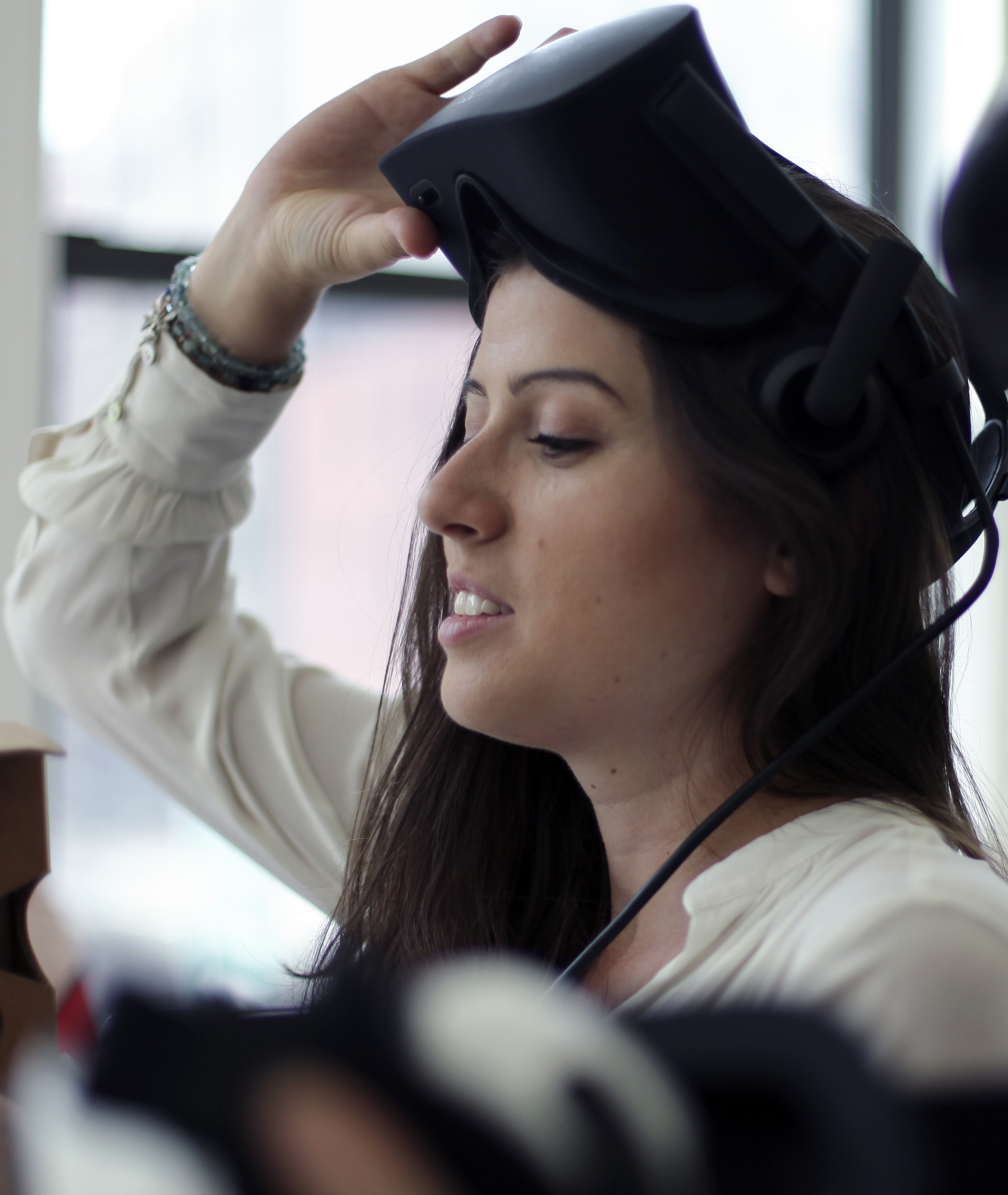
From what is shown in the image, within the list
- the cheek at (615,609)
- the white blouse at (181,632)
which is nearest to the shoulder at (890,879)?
the cheek at (615,609)

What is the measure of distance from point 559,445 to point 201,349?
51cm

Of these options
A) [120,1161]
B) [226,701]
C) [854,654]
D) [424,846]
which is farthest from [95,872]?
[120,1161]

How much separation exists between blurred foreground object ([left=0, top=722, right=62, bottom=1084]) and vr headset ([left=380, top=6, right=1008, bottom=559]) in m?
0.44

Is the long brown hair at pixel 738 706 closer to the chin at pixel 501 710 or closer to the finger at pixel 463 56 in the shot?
the chin at pixel 501 710

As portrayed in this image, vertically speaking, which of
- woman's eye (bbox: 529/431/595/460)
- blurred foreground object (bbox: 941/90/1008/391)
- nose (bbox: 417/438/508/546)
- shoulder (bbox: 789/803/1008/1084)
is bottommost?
shoulder (bbox: 789/803/1008/1084)

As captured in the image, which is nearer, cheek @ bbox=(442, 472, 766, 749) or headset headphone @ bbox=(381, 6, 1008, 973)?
headset headphone @ bbox=(381, 6, 1008, 973)

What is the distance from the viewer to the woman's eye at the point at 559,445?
0.75 m

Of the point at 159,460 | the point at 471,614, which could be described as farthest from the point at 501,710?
the point at 159,460

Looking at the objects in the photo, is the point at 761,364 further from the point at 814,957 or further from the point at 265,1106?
the point at 265,1106

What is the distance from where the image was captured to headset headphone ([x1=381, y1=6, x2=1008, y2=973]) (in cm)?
62

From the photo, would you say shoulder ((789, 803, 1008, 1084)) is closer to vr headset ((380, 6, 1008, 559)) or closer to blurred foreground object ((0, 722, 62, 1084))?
vr headset ((380, 6, 1008, 559))

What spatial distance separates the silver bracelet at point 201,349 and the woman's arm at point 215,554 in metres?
0.01

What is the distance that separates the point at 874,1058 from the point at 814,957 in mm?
351

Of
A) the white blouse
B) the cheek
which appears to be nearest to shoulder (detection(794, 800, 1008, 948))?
the cheek
